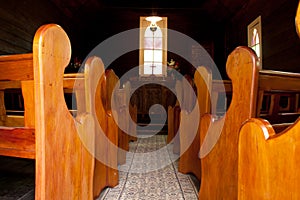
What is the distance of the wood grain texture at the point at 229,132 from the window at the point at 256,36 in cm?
328

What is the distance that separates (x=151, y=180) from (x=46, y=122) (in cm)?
129

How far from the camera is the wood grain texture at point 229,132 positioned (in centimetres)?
111

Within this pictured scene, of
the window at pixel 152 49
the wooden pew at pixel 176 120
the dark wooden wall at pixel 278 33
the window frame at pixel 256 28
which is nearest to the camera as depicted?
the wooden pew at pixel 176 120

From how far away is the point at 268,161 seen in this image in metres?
0.75

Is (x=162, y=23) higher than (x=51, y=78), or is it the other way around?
(x=162, y=23)

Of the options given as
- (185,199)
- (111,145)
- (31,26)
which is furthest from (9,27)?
(185,199)

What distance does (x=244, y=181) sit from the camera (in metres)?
0.88

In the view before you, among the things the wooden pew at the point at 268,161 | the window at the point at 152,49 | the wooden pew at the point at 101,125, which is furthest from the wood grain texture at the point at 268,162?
the window at the point at 152,49

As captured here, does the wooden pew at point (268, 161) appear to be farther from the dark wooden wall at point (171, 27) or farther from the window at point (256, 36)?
the window at point (256, 36)

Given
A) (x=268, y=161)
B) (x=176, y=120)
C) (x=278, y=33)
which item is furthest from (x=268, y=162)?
(x=278, y=33)

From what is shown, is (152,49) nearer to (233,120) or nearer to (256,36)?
(256,36)

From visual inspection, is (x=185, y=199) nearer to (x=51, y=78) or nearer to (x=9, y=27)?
(x=51, y=78)

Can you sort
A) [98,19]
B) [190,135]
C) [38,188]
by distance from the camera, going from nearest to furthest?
1. [38,188]
2. [190,135]
3. [98,19]

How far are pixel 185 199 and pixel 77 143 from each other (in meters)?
0.84
